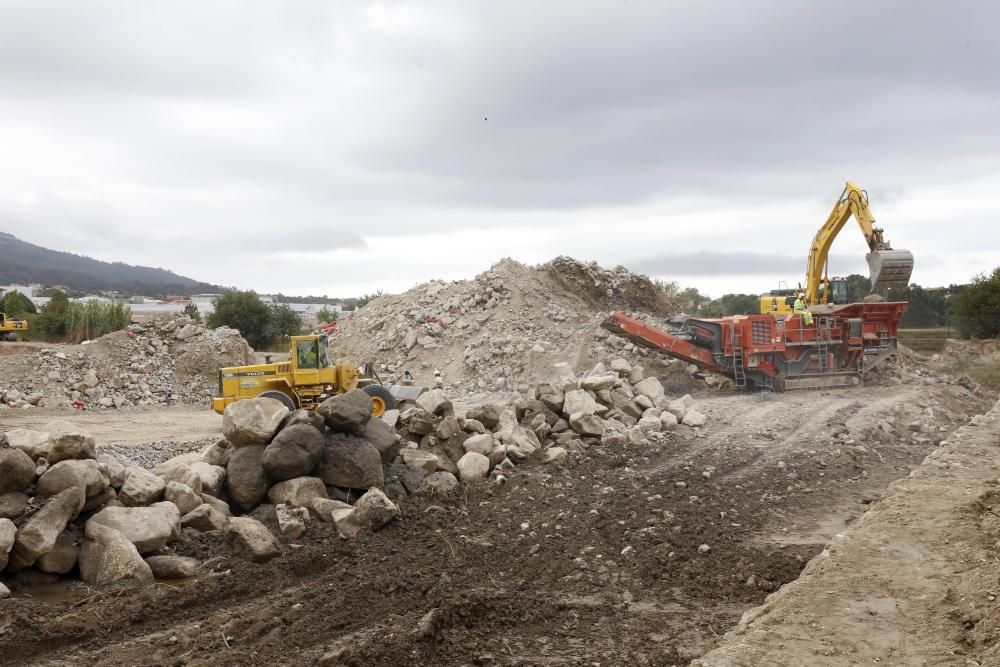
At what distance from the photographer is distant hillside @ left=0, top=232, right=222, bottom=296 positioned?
10831cm

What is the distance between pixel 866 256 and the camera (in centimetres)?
1847

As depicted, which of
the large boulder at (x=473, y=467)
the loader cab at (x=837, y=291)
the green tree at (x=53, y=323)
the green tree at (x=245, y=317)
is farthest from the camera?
the green tree at (x=245, y=317)

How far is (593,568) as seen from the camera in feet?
22.9


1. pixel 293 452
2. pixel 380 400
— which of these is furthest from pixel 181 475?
pixel 380 400

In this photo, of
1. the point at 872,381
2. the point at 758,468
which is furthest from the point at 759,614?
the point at 872,381

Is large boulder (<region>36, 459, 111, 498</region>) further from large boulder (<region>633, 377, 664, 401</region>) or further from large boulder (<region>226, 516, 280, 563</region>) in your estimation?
large boulder (<region>633, 377, 664, 401</region>)

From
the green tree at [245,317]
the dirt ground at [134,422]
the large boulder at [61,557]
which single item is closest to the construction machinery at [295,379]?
the dirt ground at [134,422]

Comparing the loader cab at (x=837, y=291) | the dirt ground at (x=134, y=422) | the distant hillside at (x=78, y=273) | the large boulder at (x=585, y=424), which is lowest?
the dirt ground at (x=134, y=422)

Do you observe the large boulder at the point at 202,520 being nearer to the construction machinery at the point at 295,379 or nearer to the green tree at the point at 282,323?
the construction machinery at the point at 295,379

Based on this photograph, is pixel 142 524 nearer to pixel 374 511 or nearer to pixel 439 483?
pixel 374 511

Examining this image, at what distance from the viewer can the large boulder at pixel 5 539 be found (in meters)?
6.68

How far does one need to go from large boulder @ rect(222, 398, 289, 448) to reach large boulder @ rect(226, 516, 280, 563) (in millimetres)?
1531

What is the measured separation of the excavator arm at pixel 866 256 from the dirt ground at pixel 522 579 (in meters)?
7.69

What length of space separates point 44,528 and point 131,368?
1759cm
